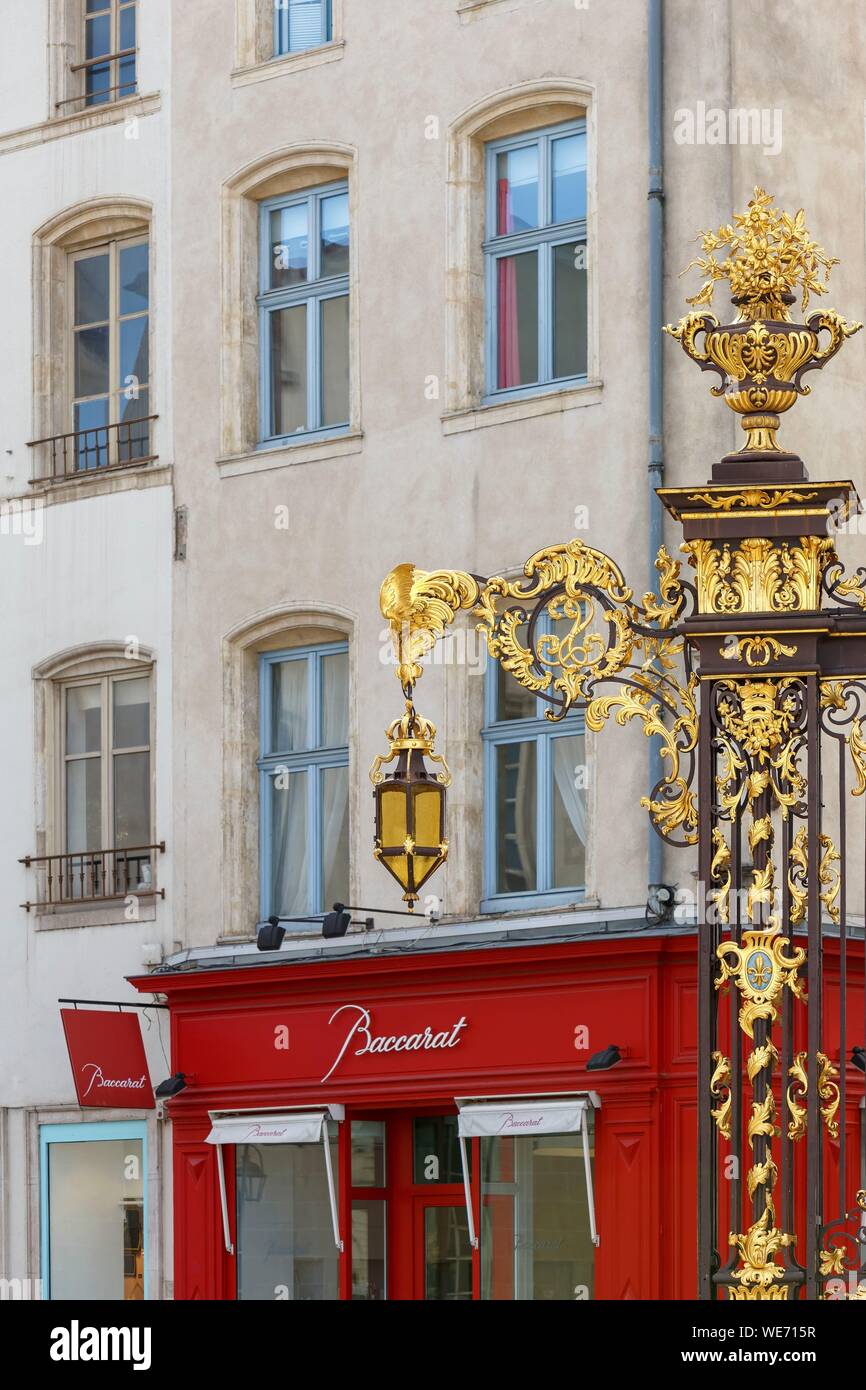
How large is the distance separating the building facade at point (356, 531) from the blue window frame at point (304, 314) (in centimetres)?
3

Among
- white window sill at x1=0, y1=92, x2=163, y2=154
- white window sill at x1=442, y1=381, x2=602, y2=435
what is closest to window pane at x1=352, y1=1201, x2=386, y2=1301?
white window sill at x1=442, y1=381, x2=602, y2=435

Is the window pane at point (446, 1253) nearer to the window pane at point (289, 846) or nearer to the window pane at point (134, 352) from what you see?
the window pane at point (289, 846)

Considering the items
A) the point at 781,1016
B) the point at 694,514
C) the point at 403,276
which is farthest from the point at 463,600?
the point at 403,276

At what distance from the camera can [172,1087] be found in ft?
68.8

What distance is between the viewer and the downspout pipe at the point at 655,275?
18.8 metres

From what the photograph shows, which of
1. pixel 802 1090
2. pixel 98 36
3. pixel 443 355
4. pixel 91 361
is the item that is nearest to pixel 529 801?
pixel 443 355

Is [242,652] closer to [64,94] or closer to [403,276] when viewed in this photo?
[403,276]

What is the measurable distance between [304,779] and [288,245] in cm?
393

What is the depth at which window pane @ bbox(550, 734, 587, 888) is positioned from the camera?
19.4m

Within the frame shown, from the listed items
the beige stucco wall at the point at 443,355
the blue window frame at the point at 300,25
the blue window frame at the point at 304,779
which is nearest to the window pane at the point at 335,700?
the blue window frame at the point at 304,779

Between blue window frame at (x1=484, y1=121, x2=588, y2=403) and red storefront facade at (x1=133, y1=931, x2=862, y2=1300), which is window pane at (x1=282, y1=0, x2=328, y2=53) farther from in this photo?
red storefront facade at (x1=133, y1=931, x2=862, y2=1300)

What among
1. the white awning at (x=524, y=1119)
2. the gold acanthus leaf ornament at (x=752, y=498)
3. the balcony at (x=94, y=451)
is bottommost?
the white awning at (x=524, y=1119)

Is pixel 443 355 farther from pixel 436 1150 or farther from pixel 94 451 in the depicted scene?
pixel 436 1150

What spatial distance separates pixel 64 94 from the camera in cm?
2344
